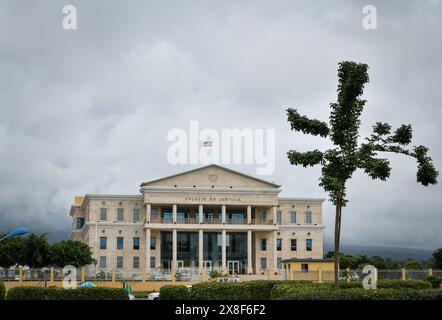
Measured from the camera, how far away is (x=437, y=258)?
66.9 m

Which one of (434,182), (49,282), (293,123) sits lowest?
(49,282)

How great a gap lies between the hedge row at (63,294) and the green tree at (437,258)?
47.4 m

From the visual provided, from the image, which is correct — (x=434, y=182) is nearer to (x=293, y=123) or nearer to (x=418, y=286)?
(x=293, y=123)

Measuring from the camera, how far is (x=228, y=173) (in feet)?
235

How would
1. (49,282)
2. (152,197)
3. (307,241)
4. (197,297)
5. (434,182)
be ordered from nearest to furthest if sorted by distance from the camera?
1. (434,182)
2. (197,297)
3. (49,282)
4. (152,197)
5. (307,241)

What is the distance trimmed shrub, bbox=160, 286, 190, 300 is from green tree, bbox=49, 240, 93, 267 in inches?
1267

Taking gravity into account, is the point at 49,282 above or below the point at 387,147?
below

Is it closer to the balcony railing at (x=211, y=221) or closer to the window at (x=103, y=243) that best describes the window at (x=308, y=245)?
the balcony railing at (x=211, y=221)

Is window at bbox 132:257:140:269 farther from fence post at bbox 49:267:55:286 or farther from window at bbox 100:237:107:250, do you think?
fence post at bbox 49:267:55:286

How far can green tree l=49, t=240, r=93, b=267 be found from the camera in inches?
2391

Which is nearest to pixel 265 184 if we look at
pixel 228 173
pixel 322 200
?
pixel 228 173

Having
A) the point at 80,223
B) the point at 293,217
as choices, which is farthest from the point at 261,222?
the point at 80,223
